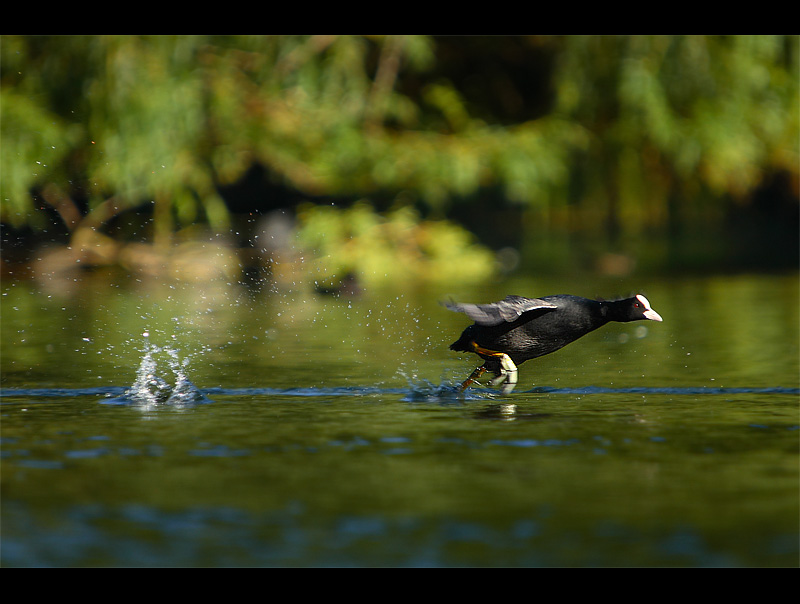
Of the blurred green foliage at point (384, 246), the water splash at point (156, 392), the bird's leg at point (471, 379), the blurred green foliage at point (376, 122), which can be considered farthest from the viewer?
the blurred green foliage at point (384, 246)

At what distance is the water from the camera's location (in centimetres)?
578

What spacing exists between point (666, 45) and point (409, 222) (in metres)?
4.47

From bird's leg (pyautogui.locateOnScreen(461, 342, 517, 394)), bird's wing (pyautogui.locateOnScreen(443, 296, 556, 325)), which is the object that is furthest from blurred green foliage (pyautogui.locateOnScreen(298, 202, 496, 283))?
bird's wing (pyautogui.locateOnScreen(443, 296, 556, 325))

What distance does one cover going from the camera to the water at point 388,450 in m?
5.78

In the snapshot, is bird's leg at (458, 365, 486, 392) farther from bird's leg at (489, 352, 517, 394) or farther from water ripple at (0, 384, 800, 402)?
bird's leg at (489, 352, 517, 394)

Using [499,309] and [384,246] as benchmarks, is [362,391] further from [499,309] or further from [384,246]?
[384,246]

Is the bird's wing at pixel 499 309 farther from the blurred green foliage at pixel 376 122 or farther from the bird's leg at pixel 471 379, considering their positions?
the blurred green foliage at pixel 376 122

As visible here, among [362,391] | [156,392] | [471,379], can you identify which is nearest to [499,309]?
[471,379]

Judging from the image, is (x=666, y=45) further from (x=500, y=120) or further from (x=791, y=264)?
(x=791, y=264)

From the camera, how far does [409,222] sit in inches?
814

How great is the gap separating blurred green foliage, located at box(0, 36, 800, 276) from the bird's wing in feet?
31.8

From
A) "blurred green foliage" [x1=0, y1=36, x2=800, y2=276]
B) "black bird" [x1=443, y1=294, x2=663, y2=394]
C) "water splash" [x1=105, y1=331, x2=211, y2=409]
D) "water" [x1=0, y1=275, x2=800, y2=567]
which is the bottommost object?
"water" [x1=0, y1=275, x2=800, y2=567]

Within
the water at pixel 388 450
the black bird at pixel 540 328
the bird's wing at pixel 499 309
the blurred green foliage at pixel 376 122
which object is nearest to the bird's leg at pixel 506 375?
the black bird at pixel 540 328

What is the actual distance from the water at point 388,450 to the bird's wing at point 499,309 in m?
0.60
